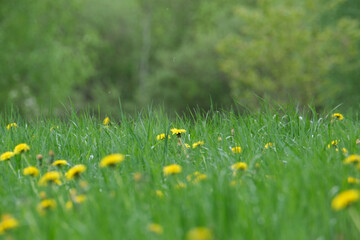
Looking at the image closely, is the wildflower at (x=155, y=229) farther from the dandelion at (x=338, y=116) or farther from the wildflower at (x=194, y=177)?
the dandelion at (x=338, y=116)

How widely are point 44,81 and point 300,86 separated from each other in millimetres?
12585

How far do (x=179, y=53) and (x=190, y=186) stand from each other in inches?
1157

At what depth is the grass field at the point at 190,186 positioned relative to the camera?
64.1 inches

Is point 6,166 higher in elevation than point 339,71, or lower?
higher

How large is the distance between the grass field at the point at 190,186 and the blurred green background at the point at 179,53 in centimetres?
47

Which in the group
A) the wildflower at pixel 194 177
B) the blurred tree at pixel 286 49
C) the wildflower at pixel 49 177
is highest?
the wildflower at pixel 49 177

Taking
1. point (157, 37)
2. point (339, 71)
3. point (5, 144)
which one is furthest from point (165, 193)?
point (157, 37)

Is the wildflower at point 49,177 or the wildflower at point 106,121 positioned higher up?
the wildflower at point 49,177

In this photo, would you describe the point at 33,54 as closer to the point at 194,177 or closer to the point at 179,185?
the point at 194,177

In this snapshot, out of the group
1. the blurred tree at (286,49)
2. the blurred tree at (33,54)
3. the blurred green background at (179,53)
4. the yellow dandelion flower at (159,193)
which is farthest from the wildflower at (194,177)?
the blurred tree at (286,49)

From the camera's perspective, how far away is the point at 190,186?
205cm

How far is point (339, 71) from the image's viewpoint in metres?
14.9

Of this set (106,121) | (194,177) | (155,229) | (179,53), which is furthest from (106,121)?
(179,53)

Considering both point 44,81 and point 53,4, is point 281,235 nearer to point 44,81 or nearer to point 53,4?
point 44,81
